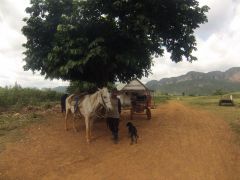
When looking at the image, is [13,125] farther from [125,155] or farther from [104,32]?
[125,155]

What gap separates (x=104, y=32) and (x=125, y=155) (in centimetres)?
755

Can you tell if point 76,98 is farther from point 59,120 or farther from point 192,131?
point 192,131

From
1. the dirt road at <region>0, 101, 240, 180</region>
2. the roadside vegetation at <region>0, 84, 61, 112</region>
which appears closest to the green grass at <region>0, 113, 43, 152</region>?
the dirt road at <region>0, 101, 240, 180</region>

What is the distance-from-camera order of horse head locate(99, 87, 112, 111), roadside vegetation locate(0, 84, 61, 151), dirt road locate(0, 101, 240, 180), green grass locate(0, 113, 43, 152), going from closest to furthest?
dirt road locate(0, 101, 240, 180) < horse head locate(99, 87, 112, 111) < green grass locate(0, 113, 43, 152) < roadside vegetation locate(0, 84, 61, 151)

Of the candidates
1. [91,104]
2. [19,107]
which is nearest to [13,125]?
[91,104]

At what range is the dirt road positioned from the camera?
9.91m

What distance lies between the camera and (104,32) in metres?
16.0

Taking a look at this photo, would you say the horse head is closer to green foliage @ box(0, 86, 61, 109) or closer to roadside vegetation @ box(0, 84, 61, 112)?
roadside vegetation @ box(0, 84, 61, 112)

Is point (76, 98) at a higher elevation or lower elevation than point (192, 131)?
higher

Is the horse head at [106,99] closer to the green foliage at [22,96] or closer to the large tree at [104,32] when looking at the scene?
the large tree at [104,32]

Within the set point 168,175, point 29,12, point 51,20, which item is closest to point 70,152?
point 168,175

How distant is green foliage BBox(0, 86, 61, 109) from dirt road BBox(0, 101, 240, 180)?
11.4 m

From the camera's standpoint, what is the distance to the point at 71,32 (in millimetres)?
14938

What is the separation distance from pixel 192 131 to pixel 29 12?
12.5 meters
